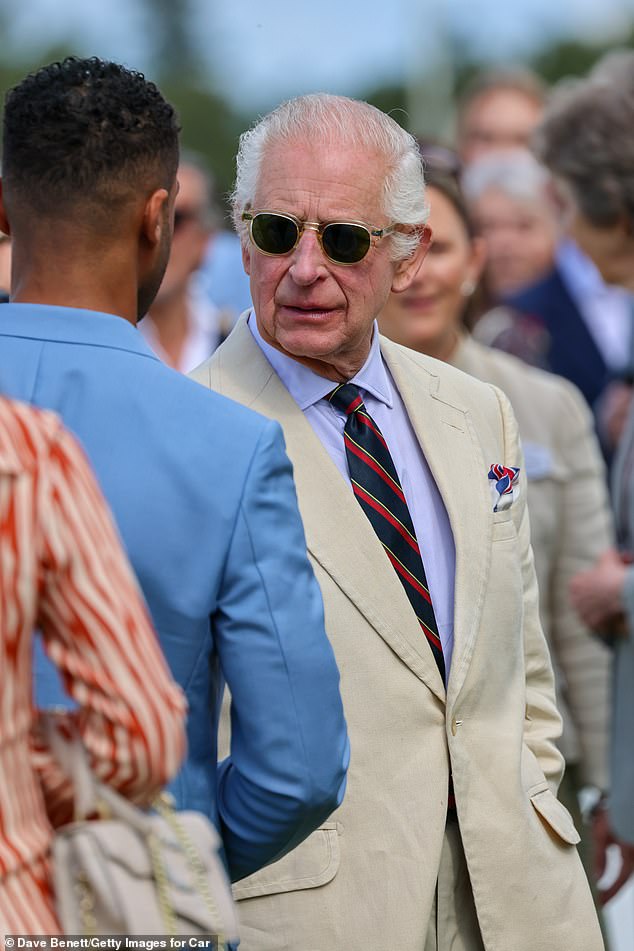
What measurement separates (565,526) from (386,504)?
1.90 metres

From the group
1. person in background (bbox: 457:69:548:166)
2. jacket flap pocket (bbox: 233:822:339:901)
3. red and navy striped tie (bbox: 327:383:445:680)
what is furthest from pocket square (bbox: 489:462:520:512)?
person in background (bbox: 457:69:548:166)

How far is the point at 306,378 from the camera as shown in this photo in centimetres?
316

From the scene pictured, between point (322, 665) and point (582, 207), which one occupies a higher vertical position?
point (582, 207)

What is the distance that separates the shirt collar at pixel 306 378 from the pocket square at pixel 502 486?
268 millimetres

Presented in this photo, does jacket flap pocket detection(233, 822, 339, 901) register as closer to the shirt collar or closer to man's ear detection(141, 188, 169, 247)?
the shirt collar

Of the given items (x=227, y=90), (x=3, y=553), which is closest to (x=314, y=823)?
(x=3, y=553)

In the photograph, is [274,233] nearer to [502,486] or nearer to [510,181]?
[502,486]

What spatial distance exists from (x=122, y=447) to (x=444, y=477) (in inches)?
39.4

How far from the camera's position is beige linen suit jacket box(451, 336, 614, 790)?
188 inches

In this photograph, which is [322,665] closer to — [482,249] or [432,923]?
[432,923]

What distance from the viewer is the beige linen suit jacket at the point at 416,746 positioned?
114 inches

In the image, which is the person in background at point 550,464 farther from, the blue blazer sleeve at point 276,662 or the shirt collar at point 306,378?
the blue blazer sleeve at point 276,662

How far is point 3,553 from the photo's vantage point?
72.3 inches

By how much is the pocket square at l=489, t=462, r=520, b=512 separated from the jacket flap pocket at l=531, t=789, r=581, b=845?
60 centimetres
